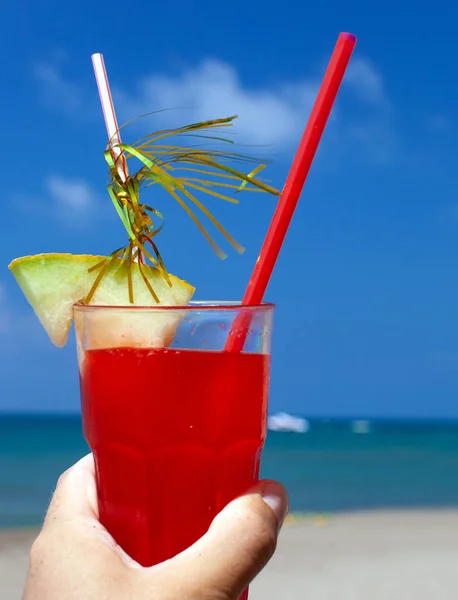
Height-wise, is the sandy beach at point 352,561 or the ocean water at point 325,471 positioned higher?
the ocean water at point 325,471

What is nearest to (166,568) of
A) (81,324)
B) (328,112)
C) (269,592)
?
(81,324)

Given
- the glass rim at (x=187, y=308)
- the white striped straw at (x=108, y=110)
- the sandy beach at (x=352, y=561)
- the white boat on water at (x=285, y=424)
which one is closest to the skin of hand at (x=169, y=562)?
the glass rim at (x=187, y=308)

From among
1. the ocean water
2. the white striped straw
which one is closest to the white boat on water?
the ocean water

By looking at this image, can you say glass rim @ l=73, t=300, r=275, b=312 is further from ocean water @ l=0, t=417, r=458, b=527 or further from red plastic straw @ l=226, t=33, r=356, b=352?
ocean water @ l=0, t=417, r=458, b=527

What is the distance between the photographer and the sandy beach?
7637 millimetres

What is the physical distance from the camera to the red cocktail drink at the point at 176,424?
1.78 m

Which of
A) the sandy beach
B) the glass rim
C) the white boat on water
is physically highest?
the white boat on water

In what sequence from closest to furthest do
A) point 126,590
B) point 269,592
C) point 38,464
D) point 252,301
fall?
point 126,590, point 252,301, point 269,592, point 38,464

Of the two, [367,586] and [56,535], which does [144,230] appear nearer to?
[56,535]

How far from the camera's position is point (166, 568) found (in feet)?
5.24

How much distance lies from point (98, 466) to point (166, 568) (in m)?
0.39

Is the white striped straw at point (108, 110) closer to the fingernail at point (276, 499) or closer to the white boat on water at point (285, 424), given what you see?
the fingernail at point (276, 499)

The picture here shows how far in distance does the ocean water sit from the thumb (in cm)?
1046

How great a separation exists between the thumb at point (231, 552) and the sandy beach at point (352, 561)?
6.11 m
